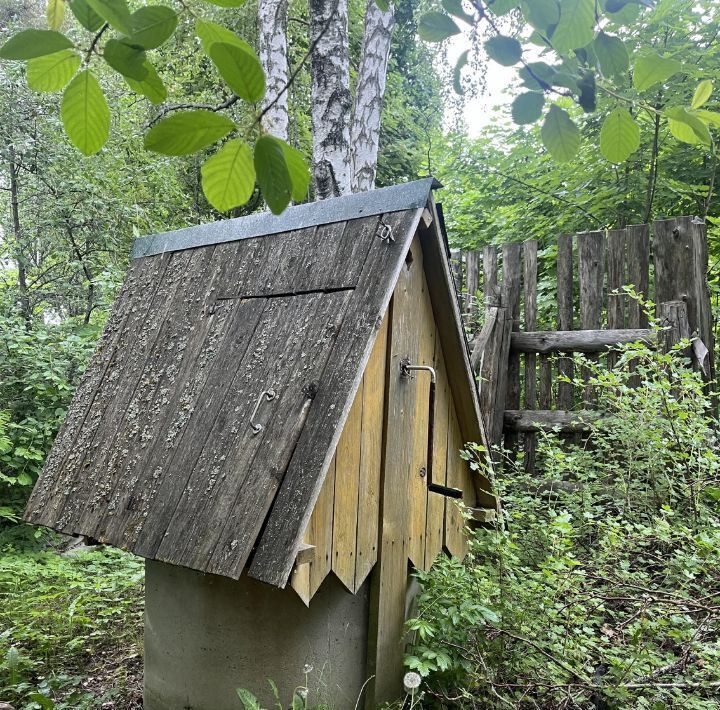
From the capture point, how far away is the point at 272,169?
2.69 feet

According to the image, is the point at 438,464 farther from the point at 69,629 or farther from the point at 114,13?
the point at 69,629

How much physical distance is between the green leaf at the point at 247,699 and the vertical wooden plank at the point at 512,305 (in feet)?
9.08

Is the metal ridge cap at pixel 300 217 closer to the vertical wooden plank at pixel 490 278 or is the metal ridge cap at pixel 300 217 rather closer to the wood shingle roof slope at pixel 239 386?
the wood shingle roof slope at pixel 239 386

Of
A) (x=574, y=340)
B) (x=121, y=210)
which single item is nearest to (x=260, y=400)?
(x=574, y=340)

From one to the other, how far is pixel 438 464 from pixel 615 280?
2208mm

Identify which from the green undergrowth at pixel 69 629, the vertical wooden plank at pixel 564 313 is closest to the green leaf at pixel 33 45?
the green undergrowth at pixel 69 629

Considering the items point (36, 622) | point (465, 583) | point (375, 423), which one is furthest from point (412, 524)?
point (36, 622)

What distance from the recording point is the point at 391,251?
2711 millimetres

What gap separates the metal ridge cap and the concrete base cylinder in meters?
1.75

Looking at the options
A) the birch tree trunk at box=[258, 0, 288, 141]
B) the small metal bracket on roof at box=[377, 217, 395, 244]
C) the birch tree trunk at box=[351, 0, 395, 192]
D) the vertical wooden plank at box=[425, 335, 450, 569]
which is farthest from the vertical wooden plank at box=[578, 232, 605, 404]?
the birch tree trunk at box=[258, 0, 288, 141]

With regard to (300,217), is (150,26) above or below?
below

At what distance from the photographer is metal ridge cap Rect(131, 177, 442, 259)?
279 centimetres

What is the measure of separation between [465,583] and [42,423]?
572cm

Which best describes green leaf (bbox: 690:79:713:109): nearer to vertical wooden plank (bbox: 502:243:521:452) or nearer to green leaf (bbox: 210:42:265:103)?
green leaf (bbox: 210:42:265:103)
